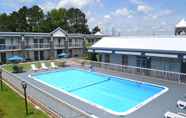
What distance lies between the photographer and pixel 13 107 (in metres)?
13.8

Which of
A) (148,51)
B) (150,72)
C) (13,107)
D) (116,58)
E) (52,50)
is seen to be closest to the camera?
(13,107)

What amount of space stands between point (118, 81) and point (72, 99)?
782 centimetres

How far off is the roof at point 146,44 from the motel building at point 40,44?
14.6 meters

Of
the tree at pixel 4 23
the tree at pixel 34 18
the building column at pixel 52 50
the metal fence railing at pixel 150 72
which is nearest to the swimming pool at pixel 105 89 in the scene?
the metal fence railing at pixel 150 72

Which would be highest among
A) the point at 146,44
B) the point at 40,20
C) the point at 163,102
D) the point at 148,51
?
the point at 40,20

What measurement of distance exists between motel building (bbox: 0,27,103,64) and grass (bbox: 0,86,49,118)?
2192 cm

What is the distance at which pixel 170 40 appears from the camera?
78.3 feet

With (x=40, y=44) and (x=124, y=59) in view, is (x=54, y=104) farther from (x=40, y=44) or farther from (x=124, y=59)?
(x=40, y=44)

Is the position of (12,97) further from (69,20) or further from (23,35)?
(69,20)

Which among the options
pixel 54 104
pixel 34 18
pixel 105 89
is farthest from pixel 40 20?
pixel 54 104

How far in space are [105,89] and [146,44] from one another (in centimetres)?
919

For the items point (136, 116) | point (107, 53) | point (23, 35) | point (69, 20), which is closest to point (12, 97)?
point (136, 116)

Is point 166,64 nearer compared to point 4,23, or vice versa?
point 166,64

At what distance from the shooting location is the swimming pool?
15.7m
